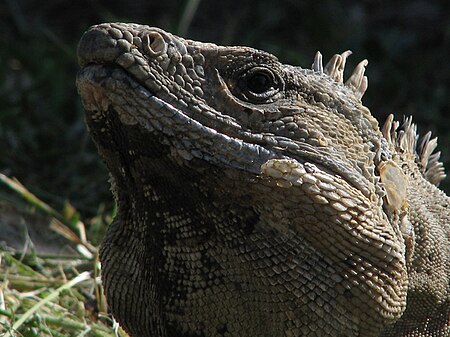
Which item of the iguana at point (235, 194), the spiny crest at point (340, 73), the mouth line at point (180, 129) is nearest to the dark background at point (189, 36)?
the spiny crest at point (340, 73)

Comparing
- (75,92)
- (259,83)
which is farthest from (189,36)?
(259,83)

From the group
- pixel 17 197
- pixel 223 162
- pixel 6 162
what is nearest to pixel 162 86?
pixel 223 162

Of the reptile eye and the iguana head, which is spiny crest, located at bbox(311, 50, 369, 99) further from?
the reptile eye

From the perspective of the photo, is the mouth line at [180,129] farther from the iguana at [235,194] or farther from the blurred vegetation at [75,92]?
the blurred vegetation at [75,92]

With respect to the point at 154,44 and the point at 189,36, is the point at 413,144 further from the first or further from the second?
the point at 189,36

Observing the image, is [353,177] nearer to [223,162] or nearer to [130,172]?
[223,162]

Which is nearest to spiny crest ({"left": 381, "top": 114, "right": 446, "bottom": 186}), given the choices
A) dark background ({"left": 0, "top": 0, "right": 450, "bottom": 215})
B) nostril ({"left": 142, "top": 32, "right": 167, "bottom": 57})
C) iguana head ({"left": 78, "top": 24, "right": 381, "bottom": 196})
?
iguana head ({"left": 78, "top": 24, "right": 381, "bottom": 196})

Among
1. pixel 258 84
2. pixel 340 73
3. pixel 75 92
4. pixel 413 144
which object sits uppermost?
pixel 340 73
